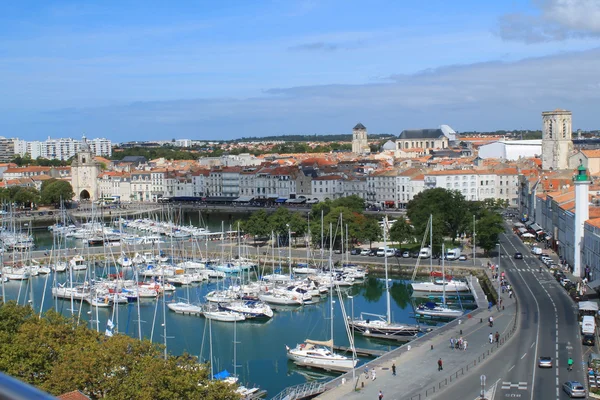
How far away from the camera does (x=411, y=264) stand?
31.0m

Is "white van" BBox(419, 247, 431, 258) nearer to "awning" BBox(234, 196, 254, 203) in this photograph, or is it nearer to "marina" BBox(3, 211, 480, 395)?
"marina" BBox(3, 211, 480, 395)

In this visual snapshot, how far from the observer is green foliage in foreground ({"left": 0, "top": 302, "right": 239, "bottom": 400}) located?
10.6 metres

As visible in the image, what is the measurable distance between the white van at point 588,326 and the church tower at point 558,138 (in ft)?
102

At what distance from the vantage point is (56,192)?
5978 cm

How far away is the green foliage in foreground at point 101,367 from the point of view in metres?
10.6

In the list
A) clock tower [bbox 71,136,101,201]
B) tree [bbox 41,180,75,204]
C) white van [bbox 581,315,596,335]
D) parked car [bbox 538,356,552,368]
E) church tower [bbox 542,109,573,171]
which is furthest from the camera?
clock tower [bbox 71,136,101,201]

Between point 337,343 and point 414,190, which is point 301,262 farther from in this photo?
point 414,190

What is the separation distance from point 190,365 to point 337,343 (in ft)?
29.6

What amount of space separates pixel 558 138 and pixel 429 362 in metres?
34.6

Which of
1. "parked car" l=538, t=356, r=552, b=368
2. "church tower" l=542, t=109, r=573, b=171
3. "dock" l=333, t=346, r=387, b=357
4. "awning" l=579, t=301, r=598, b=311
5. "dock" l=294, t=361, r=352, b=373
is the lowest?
"dock" l=294, t=361, r=352, b=373

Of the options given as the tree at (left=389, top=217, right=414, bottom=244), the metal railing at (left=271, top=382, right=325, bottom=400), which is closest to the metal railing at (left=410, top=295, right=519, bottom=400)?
the metal railing at (left=271, top=382, right=325, bottom=400)

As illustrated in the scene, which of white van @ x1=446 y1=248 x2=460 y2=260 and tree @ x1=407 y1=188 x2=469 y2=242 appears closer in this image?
white van @ x1=446 y1=248 x2=460 y2=260

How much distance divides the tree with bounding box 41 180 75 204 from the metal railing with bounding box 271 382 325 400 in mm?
47395

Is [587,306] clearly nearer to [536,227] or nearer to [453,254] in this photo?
[453,254]
